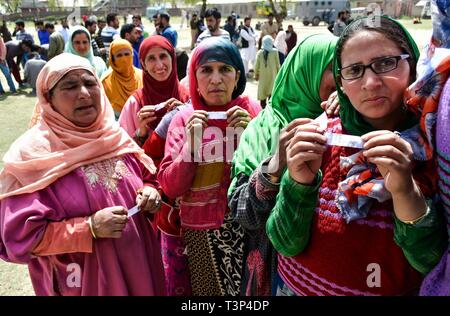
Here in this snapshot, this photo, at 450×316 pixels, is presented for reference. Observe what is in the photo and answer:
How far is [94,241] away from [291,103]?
42.9 inches

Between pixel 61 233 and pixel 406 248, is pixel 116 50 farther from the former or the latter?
pixel 406 248

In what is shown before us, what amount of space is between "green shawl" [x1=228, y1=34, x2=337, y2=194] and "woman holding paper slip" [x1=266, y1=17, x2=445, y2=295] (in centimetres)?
28

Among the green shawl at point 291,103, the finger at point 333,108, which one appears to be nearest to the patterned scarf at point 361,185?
the finger at point 333,108

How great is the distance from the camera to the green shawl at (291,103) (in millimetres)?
1574

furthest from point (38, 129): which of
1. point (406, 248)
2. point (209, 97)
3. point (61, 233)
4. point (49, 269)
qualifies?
point (406, 248)

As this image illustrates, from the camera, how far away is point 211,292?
215 centimetres

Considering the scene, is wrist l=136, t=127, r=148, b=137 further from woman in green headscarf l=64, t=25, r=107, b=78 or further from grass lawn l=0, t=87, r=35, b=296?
woman in green headscarf l=64, t=25, r=107, b=78

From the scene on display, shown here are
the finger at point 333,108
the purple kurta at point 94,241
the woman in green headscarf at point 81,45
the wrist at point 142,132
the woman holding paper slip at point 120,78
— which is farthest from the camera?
the woman in green headscarf at point 81,45

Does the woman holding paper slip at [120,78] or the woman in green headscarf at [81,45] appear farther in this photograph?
the woman in green headscarf at [81,45]

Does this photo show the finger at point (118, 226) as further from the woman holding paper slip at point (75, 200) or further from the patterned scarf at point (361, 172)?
the patterned scarf at point (361, 172)

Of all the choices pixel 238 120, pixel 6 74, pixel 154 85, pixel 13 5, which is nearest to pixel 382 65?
pixel 238 120

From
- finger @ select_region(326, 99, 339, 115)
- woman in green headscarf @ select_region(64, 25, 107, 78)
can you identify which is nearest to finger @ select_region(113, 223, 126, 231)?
finger @ select_region(326, 99, 339, 115)

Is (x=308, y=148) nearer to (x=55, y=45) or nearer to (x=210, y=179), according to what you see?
(x=210, y=179)

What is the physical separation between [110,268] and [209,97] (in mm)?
982
